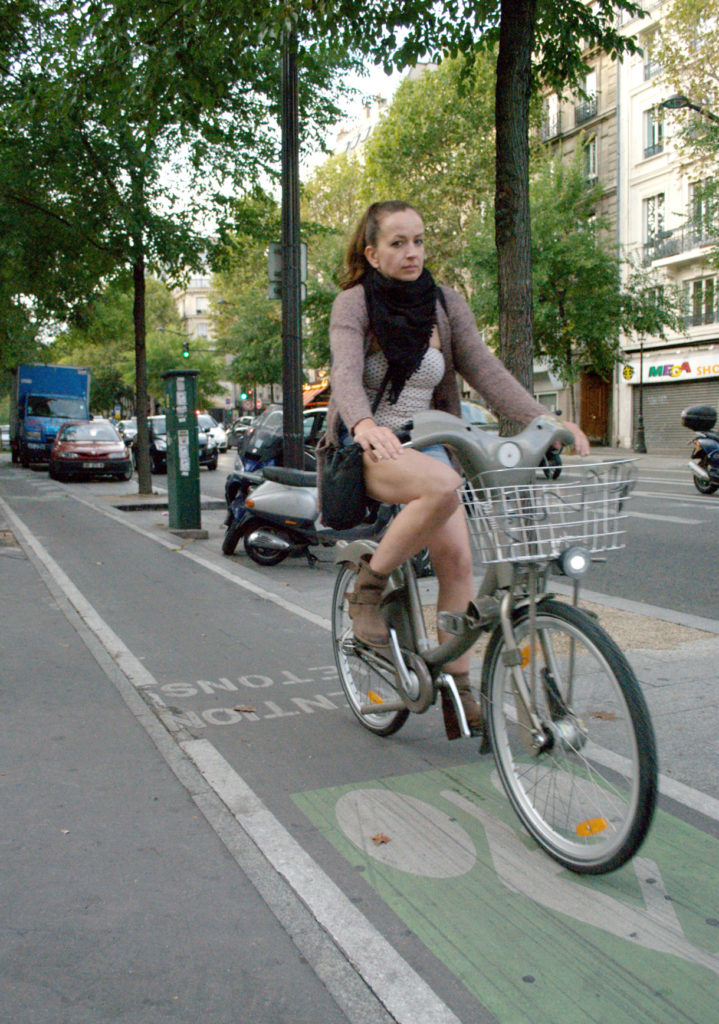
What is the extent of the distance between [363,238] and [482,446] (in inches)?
42.2

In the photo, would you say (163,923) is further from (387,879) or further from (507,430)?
(507,430)

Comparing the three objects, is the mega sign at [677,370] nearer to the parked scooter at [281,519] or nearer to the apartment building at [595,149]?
the apartment building at [595,149]

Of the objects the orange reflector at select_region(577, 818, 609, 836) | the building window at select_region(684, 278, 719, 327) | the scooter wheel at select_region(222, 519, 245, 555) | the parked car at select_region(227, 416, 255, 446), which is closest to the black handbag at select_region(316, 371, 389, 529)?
the orange reflector at select_region(577, 818, 609, 836)

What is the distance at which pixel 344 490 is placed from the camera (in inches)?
131

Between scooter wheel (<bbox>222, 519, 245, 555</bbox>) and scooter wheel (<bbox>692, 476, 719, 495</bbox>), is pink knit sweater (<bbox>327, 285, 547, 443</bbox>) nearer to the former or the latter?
scooter wheel (<bbox>222, 519, 245, 555</bbox>)

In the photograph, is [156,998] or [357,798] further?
[357,798]

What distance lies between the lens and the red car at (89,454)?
2364 centimetres

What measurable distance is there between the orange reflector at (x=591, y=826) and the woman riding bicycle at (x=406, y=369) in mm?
615

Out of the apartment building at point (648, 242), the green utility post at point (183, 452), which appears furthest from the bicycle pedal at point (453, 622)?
the apartment building at point (648, 242)

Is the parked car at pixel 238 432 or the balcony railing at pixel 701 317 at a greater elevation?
the balcony railing at pixel 701 317

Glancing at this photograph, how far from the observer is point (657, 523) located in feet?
40.0

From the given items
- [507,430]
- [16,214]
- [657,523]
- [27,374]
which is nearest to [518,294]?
[507,430]

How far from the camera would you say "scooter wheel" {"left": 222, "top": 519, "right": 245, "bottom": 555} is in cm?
977

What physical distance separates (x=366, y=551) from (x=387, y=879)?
1.30 meters
